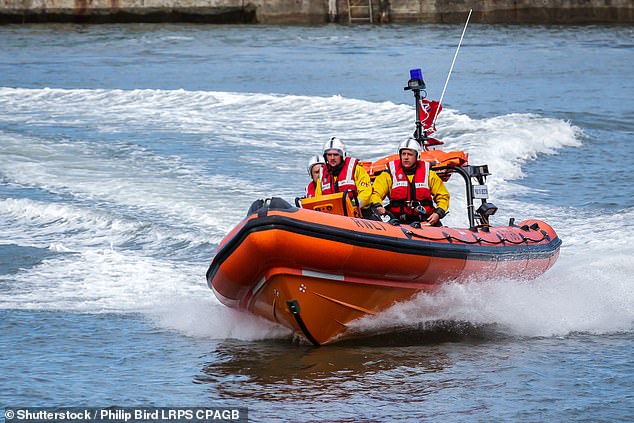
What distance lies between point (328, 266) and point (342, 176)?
1.10 meters

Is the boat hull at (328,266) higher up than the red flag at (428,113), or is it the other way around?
the red flag at (428,113)

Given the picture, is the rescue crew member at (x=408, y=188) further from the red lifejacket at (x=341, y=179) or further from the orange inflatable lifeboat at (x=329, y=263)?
the orange inflatable lifeboat at (x=329, y=263)

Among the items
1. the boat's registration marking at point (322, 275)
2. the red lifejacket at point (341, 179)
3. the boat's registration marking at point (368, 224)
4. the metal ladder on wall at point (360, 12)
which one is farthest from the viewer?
the metal ladder on wall at point (360, 12)

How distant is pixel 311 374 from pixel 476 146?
9.06 m

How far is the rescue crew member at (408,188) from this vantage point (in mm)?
7805

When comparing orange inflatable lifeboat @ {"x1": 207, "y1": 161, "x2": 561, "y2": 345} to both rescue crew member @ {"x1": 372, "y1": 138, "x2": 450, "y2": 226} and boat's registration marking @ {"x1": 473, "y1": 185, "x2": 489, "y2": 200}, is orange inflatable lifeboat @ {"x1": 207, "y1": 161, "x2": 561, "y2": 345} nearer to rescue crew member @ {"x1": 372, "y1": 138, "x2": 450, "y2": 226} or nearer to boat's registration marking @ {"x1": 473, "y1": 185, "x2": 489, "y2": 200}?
rescue crew member @ {"x1": 372, "y1": 138, "x2": 450, "y2": 226}

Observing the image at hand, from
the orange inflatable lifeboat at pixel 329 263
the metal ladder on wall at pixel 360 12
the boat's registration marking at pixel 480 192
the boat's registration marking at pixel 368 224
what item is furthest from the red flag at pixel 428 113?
the metal ladder on wall at pixel 360 12

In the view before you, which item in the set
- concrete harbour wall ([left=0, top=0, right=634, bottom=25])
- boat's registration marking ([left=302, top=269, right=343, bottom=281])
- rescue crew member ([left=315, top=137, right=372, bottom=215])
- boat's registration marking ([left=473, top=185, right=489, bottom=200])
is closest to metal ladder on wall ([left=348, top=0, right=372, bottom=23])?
concrete harbour wall ([left=0, top=0, right=634, bottom=25])

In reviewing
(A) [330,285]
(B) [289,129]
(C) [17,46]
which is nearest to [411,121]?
(B) [289,129]

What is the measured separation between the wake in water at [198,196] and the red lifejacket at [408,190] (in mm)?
744

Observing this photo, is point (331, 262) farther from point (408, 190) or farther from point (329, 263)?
point (408, 190)

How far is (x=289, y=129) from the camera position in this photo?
56.5 ft

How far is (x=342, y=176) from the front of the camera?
7.66m

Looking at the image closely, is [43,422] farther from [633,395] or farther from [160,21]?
[160,21]
